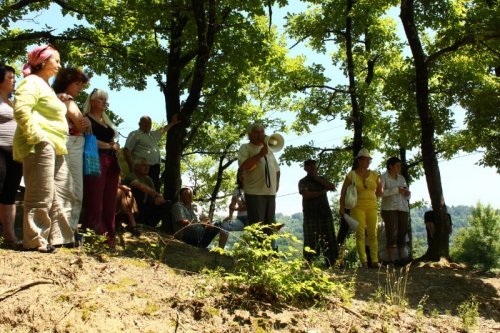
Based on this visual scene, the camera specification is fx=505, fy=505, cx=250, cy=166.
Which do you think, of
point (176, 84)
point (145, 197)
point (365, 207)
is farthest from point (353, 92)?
point (145, 197)

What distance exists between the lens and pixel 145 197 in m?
9.01

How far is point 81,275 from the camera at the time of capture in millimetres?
4598

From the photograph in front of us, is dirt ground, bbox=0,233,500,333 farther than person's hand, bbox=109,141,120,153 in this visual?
No

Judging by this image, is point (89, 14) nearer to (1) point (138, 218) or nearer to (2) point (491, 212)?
(1) point (138, 218)

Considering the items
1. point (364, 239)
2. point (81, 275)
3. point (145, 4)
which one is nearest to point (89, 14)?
point (145, 4)

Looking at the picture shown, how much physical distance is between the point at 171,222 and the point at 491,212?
55.9m

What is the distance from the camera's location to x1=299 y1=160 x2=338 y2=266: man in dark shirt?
934 centimetres

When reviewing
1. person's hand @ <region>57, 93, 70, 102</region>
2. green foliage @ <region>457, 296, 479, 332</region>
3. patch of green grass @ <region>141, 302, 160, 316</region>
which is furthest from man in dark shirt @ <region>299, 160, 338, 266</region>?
patch of green grass @ <region>141, 302, 160, 316</region>

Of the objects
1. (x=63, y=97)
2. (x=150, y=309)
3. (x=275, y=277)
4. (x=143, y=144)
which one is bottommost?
(x=150, y=309)

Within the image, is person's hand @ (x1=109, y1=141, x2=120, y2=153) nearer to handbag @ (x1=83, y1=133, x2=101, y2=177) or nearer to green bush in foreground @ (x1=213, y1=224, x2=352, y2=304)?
handbag @ (x1=83, y1=133, x2=101, y2=177)

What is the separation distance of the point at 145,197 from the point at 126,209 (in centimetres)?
121

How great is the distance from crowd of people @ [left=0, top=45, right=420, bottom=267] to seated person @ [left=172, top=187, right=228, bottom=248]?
0.06 ft

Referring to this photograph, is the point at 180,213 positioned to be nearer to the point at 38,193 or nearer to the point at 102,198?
the point at 102,198

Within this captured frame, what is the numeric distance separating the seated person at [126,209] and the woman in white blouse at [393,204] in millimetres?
4476
